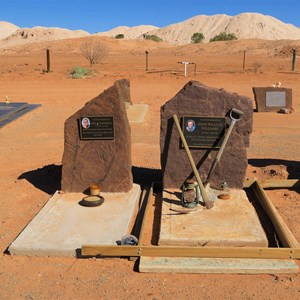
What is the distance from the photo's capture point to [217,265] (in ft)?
14.8

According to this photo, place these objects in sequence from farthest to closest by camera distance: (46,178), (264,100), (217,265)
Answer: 1. (264,100)
2. (46,178)
3. (217,265)

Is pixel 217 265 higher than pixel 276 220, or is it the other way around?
pixel 276 220

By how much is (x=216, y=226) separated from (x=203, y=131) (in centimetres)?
153

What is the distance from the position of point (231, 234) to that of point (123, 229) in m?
1.26

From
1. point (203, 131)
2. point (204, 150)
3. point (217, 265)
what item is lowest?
point (217, 265)

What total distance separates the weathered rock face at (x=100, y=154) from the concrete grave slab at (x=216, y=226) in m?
0.86

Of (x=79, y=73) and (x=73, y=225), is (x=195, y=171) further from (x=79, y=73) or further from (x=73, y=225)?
(x=79, y=73)

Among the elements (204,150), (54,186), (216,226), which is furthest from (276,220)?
(54,186)

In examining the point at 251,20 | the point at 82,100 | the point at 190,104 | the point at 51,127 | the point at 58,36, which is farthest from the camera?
the point at 251,20

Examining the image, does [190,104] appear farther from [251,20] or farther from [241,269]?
[251,20]

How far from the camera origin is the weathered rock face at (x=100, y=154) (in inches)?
244

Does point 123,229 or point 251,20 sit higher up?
point 251,20

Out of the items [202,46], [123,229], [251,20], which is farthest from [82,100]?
[251,20]

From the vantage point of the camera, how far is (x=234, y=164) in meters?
6.26
